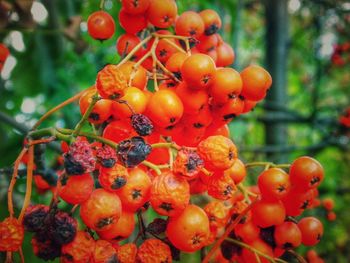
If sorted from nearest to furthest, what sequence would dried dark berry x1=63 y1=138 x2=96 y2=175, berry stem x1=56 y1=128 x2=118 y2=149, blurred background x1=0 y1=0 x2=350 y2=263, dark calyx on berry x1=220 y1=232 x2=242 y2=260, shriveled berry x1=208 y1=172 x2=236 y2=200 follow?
dried dark berry x1=63 y1=138 x2=96 y2=175, berry stem x1=56 y1=128 x2=118 y2=149, shriveled berry x1=208 y1=172 x2=236 y2=200, dark calyx on berry x1=220 y1=232 x2=242 y2=260, blurred background x1=0 y1=0 x2=350 y2=263

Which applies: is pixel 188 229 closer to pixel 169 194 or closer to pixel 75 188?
pixel 169 194

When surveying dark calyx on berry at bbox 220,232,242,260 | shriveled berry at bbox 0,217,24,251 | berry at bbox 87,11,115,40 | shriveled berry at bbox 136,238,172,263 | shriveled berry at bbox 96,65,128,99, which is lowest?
dark calyx on berry at bbox 220,232,242,260

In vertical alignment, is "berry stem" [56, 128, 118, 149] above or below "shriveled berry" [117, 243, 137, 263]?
above

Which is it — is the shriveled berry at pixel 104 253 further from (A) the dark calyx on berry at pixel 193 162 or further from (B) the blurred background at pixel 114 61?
(B) the blurred background at pixel 114 61

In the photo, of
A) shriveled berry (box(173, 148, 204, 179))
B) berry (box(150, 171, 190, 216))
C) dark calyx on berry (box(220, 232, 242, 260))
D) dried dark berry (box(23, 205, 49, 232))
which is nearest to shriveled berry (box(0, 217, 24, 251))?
dried dark berry (box(23, 205, 49, 232))

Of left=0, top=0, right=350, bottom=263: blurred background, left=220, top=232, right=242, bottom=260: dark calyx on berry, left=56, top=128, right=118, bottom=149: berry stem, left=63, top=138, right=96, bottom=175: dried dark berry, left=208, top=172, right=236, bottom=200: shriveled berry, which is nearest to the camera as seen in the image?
left=63, top=138, right=96, bottom=175: dried dark berry

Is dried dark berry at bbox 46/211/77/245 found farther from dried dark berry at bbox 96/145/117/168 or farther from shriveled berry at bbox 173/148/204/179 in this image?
shriveled berry at bbox 173/148/204/179

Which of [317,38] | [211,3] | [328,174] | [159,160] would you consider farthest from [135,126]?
[328,174]

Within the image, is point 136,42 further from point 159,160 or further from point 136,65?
point 159,160

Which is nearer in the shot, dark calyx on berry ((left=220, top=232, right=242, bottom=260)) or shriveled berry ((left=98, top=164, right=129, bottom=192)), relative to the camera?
shriveled berry ((left=98, top=164, right=129, bottom=192))
